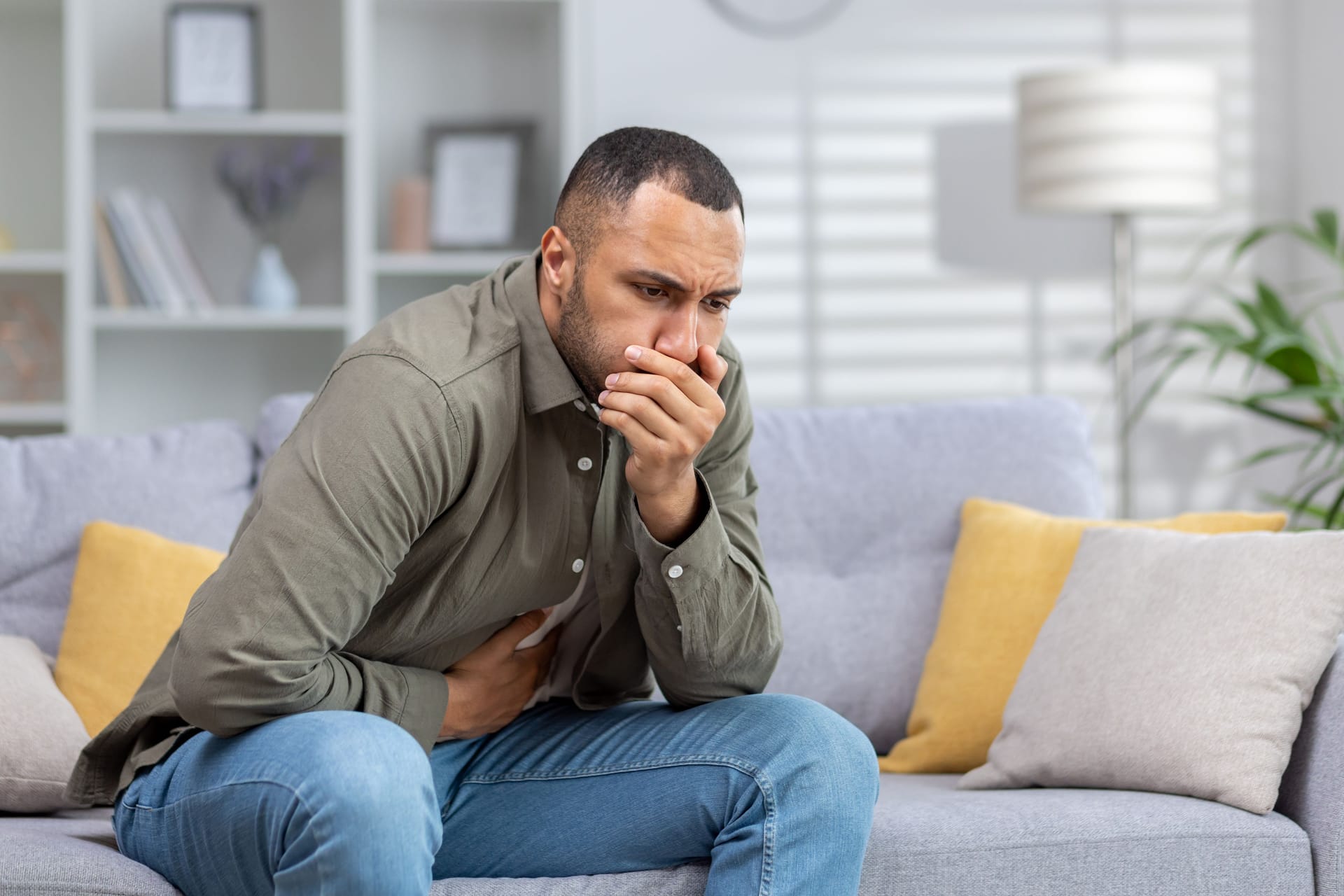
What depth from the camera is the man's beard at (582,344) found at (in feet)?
4.11

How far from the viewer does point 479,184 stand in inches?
123

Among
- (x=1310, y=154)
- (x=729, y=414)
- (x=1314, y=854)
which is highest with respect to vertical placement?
(x=1310, y=154)

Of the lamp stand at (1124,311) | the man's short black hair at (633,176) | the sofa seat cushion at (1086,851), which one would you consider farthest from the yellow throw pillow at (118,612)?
the lamp stand at (1124,311)

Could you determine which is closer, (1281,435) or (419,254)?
(419,254)

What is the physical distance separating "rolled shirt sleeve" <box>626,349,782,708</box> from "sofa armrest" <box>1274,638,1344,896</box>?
1.99 ft

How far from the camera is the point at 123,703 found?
64.2 inches

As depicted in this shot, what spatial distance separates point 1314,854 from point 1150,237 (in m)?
2.21

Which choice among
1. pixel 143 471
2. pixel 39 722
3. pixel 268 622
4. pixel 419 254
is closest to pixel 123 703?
pixel 39 722

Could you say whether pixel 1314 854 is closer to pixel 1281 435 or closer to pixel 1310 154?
pixel 1281 435

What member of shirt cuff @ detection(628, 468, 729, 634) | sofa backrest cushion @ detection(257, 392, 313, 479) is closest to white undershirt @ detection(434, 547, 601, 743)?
shirt cuff @ detection(628, 468, 729, 634)

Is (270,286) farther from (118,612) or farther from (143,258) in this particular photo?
(118,612)

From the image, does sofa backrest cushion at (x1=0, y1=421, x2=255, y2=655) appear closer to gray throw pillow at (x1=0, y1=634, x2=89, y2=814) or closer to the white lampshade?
gray throw pillow at (x1=0, y1=634, x2=89, y2=814)

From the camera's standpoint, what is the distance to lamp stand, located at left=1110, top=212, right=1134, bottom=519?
2.98 meters

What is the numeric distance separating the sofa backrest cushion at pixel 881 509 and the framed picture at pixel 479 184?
1329 millimetres
